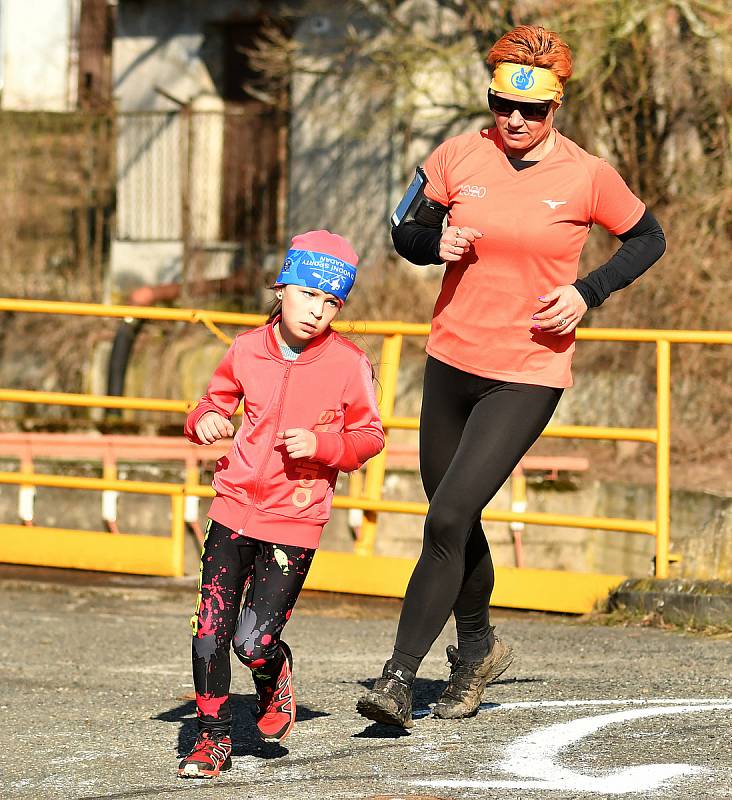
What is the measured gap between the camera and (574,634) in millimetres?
7406

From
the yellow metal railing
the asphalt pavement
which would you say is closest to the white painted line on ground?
the asphalt pavement

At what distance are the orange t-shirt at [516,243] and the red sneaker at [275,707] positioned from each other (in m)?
1.10

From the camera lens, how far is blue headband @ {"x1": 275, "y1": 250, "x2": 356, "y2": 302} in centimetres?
477

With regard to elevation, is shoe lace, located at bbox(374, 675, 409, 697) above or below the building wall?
below

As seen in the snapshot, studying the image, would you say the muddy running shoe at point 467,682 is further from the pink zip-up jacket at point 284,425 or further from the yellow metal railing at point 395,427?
the yellow metal railing at point 395,427

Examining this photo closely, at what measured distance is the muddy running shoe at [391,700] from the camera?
4.77 meters

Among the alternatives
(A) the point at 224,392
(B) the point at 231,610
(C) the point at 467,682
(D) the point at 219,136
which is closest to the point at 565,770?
(C) the point at 467,682

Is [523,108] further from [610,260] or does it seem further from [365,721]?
[365,721]

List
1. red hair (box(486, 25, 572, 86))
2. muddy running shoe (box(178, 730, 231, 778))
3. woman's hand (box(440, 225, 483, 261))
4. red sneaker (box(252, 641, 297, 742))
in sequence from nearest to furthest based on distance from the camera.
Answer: muddy running shoe (box(178, 730, 231, 778)), red sneaker (box(252, 641, 297, 742)), woman's hand (box(440, 225, 483, 261)), red hair (box(486, 25, 572, 86))

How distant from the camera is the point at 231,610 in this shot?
471 cm

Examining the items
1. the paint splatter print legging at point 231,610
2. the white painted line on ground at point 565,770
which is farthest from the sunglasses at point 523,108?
the white painted line on ground at point 565,770

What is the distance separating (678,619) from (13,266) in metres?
13.8

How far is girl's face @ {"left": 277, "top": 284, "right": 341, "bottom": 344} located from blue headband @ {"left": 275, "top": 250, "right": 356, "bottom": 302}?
2cm

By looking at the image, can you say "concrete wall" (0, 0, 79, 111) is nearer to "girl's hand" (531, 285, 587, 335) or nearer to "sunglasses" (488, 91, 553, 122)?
"sunglasses" (488, 91, 553, 122)
